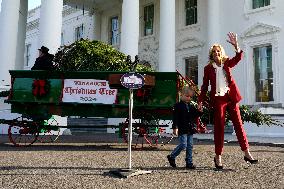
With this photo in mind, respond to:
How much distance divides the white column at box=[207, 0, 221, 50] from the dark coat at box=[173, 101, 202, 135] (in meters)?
14.4

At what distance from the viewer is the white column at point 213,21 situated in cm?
1964

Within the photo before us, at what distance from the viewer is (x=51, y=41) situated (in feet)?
51.5

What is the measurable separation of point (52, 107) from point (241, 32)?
43.6ft

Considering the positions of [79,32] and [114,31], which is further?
[79,32]

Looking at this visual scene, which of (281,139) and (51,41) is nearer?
(281,139)

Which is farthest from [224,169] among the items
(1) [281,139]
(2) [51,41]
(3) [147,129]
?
(2) [51,41]

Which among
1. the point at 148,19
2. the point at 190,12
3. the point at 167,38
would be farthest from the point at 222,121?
the point at 148,19

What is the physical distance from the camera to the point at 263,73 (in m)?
17.9

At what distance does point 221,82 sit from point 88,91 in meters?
3.67

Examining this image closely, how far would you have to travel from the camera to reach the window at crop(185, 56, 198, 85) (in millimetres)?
21422

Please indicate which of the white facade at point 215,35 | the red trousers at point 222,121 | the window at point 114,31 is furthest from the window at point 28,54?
the red trousers at point 222,121

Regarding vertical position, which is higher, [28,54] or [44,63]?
[28,54]

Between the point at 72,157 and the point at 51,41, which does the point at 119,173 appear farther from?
the point at 51,41

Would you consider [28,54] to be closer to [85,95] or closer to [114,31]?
[114,31]
